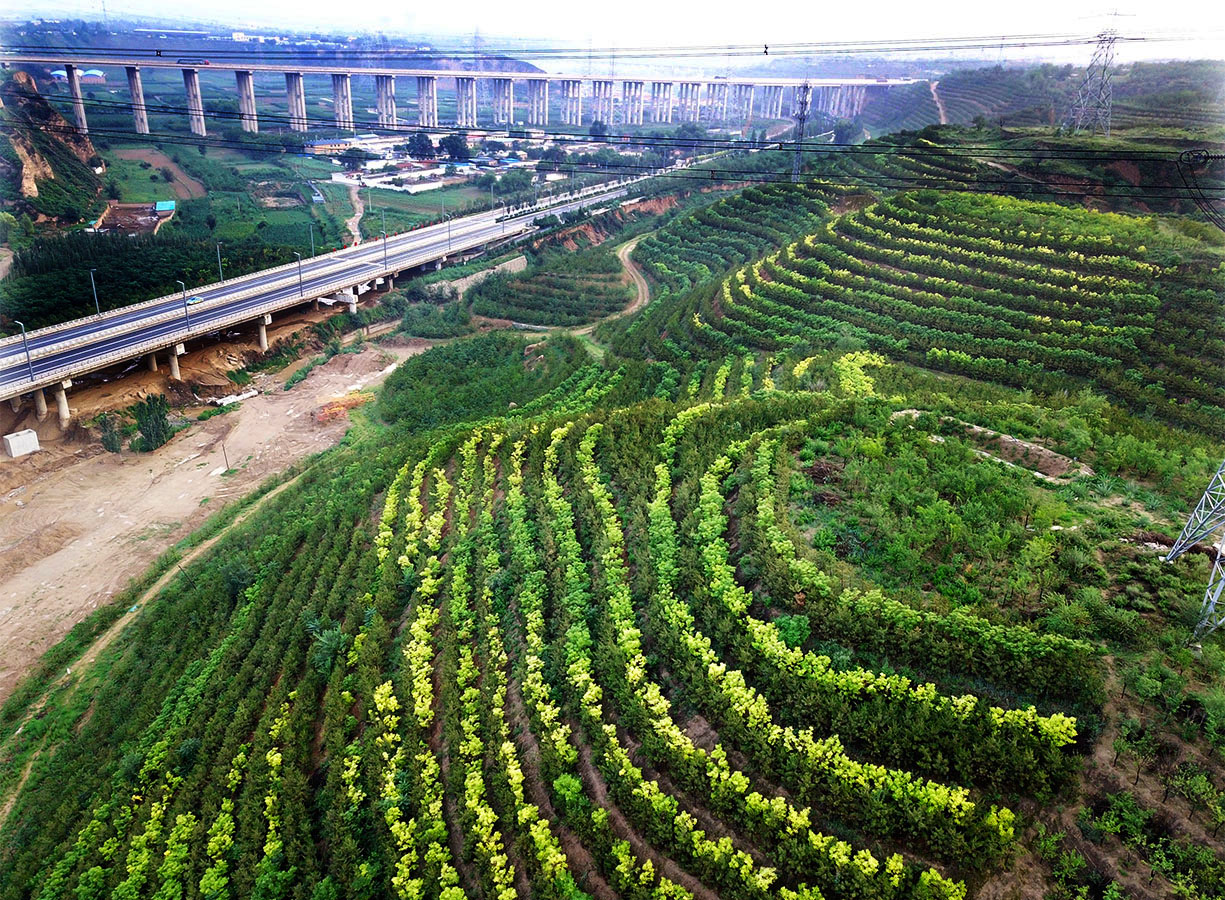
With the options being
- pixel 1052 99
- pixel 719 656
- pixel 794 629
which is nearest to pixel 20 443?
pixel 719 656

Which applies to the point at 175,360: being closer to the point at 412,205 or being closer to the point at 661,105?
the point at 412,205

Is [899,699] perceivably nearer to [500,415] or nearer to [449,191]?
[500,415]

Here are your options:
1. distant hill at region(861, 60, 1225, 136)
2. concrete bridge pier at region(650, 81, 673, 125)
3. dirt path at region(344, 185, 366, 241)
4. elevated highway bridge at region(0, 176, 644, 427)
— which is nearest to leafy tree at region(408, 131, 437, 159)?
dirt path at region(344, 185, 366, 241)

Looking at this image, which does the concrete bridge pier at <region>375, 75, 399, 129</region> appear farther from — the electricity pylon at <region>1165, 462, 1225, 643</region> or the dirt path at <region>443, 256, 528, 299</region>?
the electricity pylon at <region>1165, 462, 1225, 643</region>

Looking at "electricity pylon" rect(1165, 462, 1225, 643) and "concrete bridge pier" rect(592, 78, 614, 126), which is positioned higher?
"concrete bridge pier" rect(592, 78, 614, 126)

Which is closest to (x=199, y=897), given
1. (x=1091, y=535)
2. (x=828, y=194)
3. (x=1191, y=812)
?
(x=1191, y=812)

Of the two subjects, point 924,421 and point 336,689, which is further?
point 924,421

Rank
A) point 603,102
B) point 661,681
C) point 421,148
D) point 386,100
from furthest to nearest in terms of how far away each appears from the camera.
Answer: point 603,102
point 386,100
point 421,148
point 661,681
